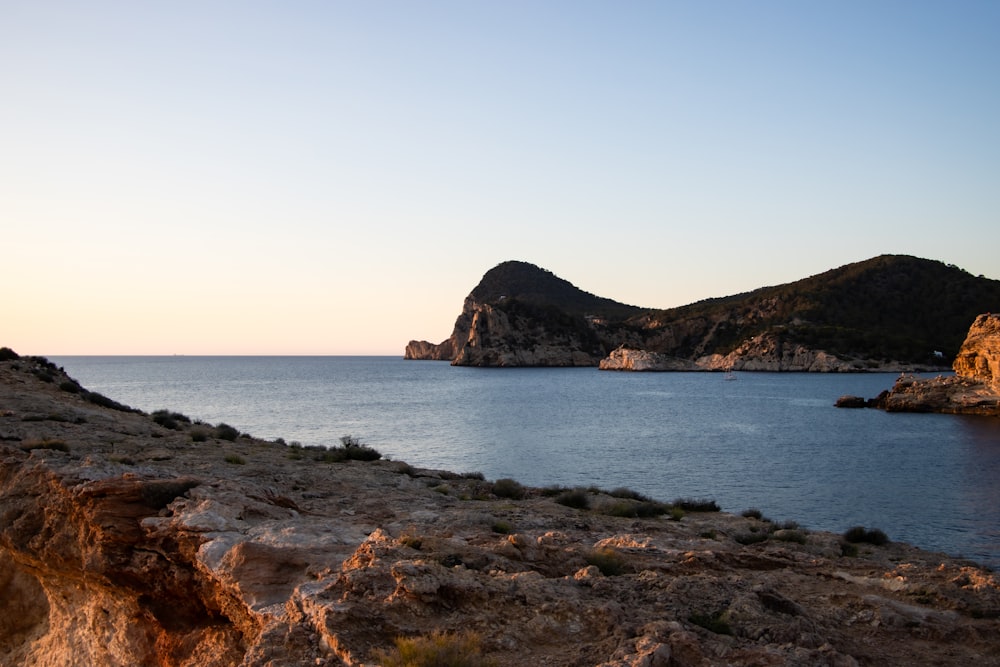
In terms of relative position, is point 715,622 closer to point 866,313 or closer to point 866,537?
point 866,537

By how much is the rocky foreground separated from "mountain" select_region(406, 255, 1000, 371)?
392 ft

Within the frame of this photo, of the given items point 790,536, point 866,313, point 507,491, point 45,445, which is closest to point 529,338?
point 866,313

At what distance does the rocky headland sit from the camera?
5509 cm

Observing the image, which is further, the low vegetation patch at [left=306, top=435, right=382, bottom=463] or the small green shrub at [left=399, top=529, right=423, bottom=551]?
the low vegetation patch at [left=306, top=435, right=382, bottom=463]

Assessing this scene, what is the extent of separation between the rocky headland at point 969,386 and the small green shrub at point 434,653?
61.8 metres

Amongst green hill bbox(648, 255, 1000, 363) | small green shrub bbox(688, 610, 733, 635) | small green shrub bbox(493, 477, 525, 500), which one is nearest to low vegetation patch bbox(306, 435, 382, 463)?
small green shrub bbox(493, 477, 525, 500)

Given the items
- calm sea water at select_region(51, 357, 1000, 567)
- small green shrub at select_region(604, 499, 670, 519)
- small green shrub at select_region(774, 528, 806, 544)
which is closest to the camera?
small green shrub at select_region(774, 528, 806, 544)

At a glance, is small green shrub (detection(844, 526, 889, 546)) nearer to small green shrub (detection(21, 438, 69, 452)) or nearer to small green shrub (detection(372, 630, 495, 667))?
small green shrub (detection(372, 630, 495, 667))

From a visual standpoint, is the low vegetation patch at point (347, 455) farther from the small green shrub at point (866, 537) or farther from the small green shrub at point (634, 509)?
the small green shrub at point (866, 537)

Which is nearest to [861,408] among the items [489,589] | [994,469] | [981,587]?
[994,469]

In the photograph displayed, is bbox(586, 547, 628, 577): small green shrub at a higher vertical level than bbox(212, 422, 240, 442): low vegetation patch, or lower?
higher

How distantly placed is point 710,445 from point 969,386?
33228mm

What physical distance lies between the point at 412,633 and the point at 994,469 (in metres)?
34.3

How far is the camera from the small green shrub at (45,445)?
10867 mm
